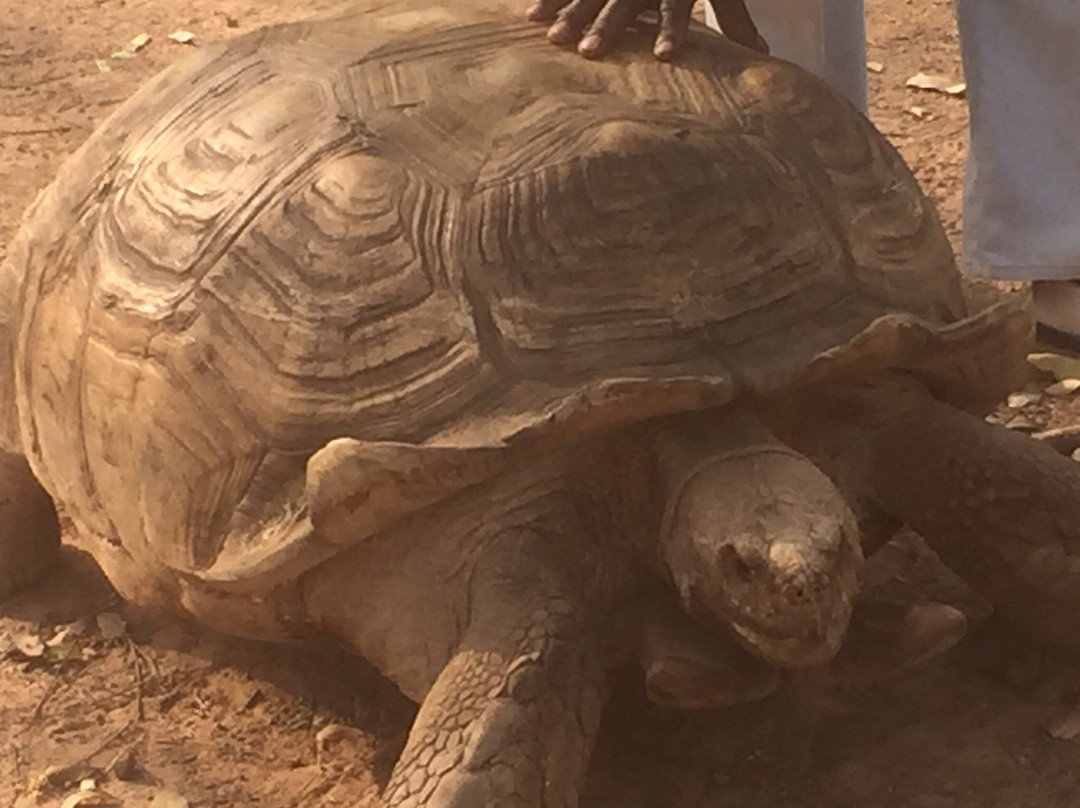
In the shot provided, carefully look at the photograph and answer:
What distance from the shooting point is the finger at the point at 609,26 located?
112 inches

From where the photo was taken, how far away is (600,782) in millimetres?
2740

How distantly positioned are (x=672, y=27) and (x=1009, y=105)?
3.73ft

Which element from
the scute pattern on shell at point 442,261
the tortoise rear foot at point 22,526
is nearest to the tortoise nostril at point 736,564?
the scute pattern on shell at point 442,261

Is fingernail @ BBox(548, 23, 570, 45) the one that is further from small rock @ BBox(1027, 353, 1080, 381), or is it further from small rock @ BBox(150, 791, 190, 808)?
small rock @ BBox(1027, 353, 1080, 381)

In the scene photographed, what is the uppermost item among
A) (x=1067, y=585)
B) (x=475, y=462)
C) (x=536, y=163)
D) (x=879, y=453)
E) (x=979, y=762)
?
(x=536, y=163)

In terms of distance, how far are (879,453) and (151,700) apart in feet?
4.64

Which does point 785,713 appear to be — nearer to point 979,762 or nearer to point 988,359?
point 979,762

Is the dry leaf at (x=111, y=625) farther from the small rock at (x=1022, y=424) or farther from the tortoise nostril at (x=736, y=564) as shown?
the small rock at (x=1022, y=424)

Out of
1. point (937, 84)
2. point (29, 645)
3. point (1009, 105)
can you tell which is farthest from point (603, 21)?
point (937, 84)

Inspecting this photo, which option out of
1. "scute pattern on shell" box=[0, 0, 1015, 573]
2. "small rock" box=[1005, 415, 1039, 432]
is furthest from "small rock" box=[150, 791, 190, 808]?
"small rock" box=[1005, 415, 1039, 432]

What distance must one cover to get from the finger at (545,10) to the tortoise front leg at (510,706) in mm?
1044

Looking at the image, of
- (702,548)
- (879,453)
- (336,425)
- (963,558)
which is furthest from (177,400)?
(963,558)

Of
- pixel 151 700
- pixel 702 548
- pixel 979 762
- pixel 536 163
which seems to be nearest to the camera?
pixel 702 548

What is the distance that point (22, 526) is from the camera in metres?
3.36
